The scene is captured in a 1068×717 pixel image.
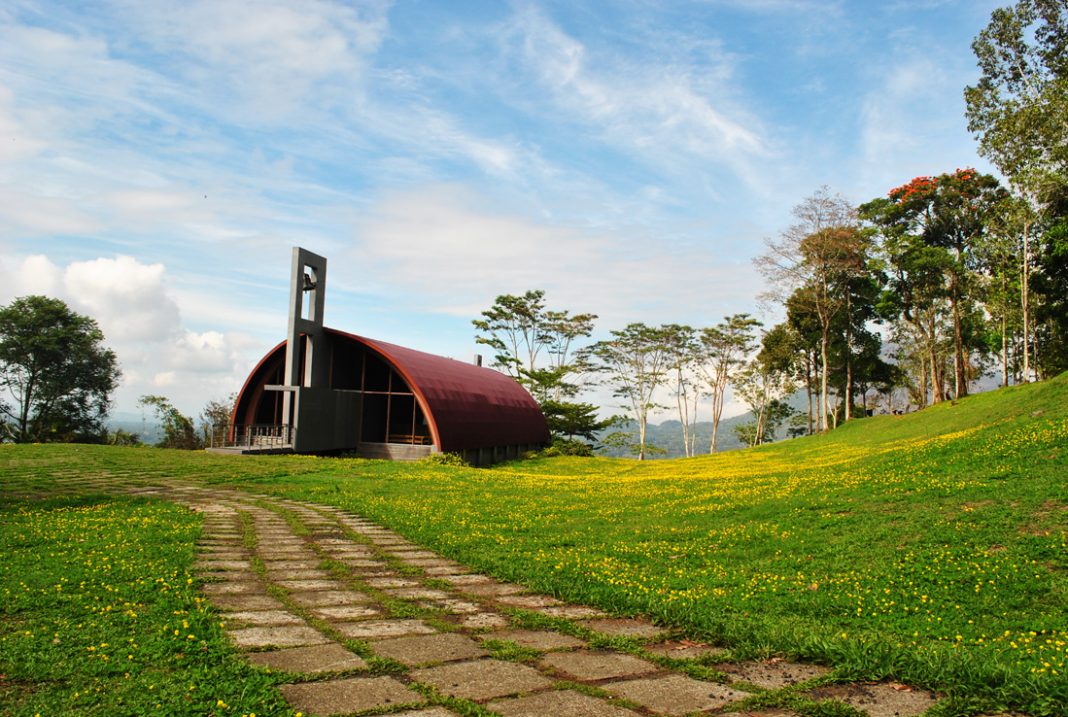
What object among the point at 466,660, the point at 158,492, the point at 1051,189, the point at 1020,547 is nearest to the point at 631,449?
the point at 1051,189

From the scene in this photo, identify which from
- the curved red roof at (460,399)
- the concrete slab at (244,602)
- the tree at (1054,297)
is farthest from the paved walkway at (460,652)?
the tree at (1054,297)

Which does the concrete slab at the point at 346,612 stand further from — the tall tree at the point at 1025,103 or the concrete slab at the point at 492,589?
the tall tree at the point at 1025,103

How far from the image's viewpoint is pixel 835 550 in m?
8.09

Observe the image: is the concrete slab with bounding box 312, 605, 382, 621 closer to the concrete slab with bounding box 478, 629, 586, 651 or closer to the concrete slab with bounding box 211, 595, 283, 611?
the concrete slab with bounding box 211, 595, 283, 611

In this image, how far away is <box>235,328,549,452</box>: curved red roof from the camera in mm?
29438

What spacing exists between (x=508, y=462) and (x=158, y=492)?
2549cm

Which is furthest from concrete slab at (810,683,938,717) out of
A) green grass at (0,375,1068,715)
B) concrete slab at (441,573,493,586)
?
concrete slab at (441,573,493,586)

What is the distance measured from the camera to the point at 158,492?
1426 centimetres

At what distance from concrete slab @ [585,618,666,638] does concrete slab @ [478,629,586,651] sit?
1.13 ft

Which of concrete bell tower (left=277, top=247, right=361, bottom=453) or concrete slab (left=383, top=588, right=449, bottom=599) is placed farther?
concrete bell tower (left=277, top=247, right=361, bottom=453)

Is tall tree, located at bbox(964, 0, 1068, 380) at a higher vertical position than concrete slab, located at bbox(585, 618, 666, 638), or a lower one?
higher

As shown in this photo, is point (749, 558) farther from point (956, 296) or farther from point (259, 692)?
point (956, 296)

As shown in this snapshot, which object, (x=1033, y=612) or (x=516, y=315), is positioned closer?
(x=1033, y=612)

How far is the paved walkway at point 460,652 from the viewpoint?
406 cm
